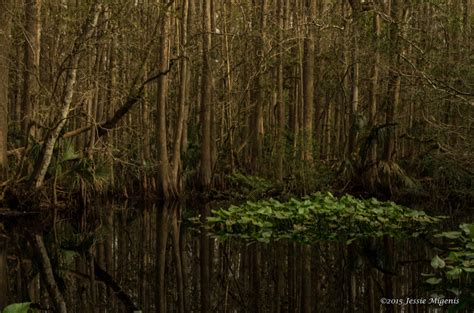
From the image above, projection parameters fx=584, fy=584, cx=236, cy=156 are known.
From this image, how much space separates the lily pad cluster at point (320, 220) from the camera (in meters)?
9.62

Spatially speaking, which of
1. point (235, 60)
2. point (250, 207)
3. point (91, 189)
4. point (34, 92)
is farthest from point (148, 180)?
point (235, 60)

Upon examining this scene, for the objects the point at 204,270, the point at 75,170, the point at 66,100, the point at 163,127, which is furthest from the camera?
the point at 163,127

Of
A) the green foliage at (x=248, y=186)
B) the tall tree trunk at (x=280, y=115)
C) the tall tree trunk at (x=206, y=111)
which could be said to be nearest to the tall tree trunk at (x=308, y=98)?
the tall tree trunk at (x=280, y=115)

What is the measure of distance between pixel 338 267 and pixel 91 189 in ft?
27.2

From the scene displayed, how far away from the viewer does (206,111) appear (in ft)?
55.8

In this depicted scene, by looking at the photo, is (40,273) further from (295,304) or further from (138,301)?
(295,304)

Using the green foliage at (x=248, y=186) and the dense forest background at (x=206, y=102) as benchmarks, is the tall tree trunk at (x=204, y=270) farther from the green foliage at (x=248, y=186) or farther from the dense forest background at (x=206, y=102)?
the green foliage at (x=248, y=186)

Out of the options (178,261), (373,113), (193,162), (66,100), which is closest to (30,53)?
(66,100)

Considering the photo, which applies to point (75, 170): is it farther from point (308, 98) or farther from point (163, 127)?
point (308, 98)

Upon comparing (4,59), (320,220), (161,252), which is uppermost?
(4,59)

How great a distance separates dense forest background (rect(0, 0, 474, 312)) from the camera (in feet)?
20.8

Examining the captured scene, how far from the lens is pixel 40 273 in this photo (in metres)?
6.54

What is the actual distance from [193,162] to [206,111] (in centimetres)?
203

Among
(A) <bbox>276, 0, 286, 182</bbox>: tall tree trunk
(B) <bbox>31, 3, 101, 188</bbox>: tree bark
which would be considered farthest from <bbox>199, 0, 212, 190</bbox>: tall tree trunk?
(B) <bbox>31, 3, 101, 188</bbox>: tree bark
